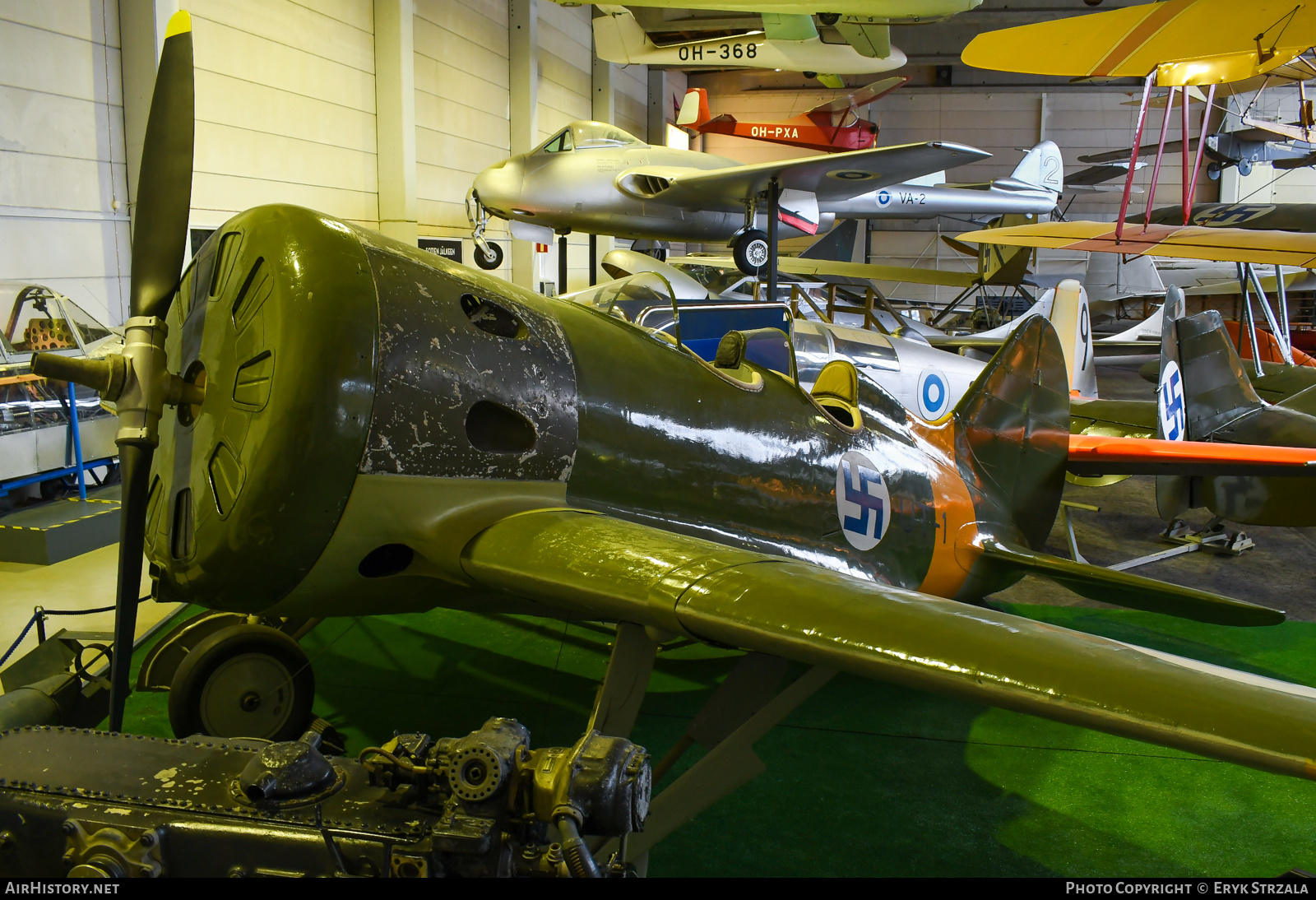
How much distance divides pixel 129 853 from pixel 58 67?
7.60 m

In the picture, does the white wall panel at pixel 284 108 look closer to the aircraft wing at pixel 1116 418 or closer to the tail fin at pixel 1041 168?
the aircraft wing at pixel 1116 418

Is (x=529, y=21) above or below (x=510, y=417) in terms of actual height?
above

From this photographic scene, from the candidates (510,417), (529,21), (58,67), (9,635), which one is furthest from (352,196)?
(510,417)

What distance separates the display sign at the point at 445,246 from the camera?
11398 mm

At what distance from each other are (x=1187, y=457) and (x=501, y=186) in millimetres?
8712

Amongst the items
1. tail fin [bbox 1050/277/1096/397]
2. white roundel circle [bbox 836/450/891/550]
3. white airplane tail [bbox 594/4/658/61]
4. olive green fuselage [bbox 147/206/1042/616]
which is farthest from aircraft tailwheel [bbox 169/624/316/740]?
white airplane tail [bbox 594/4/658/61]

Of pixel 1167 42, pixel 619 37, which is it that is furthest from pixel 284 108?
pixel 1167 42

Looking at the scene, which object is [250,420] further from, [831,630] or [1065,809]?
[1065,809]

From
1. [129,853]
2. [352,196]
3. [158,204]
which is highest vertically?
[352,196]

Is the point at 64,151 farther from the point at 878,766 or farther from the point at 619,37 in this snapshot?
the point at 619,37

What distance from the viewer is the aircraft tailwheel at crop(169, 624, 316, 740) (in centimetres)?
301

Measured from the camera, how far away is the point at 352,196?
10.7m

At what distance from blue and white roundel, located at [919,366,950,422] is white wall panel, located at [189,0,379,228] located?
249 inches

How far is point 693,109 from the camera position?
18.1 meters
